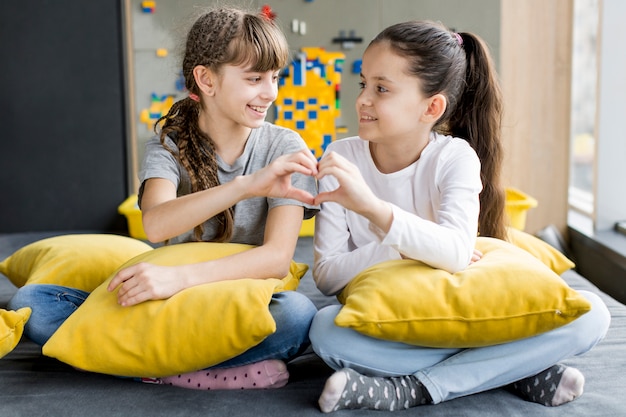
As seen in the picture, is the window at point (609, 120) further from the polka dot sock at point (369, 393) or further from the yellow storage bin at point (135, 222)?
the polka dot sock at point (369, 393)

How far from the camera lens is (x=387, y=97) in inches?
64.4

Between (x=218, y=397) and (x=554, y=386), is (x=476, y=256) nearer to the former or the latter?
(x=554, y=386)

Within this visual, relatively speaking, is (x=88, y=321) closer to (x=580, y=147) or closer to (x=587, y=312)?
(x=587, y=312)

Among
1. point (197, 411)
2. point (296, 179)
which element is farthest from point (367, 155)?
point (197, 411)

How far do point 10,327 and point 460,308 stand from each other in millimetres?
860

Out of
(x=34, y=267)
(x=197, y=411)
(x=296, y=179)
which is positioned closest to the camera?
(x=197, y=411)

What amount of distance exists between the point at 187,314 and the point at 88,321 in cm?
20

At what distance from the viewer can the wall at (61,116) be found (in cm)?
344

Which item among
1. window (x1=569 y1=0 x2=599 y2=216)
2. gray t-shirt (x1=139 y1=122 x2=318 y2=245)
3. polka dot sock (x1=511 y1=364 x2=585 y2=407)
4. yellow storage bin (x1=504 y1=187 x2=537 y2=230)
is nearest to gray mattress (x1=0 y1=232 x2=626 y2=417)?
polka dot sock (x1=511 y1=364 x2=585 y2=407)

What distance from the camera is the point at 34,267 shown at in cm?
194

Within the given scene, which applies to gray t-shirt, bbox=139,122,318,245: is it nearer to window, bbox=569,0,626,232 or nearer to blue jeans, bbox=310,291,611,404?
blue jeans, bbox=310,291,611,404

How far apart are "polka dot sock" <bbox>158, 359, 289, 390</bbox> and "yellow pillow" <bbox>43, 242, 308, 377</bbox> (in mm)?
58

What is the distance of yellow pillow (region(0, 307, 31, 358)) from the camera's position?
1.48 metres

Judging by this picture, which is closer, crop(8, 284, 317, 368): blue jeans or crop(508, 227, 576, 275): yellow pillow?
crop(8, 284, 317, 368): blue jeans
